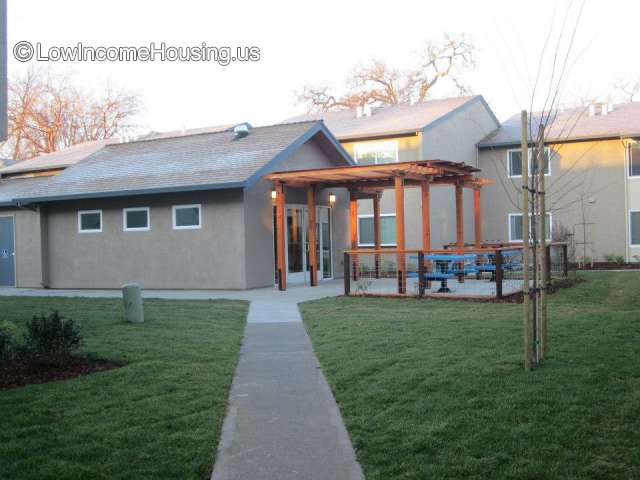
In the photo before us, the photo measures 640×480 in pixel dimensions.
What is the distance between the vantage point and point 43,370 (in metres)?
8.21

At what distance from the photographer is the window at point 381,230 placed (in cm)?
2862

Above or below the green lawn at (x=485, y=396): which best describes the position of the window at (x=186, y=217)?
above

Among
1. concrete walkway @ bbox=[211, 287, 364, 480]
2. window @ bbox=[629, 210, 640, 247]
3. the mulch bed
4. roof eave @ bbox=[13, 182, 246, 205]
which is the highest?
roof eave @ bbox=[13, 182, 246, 205]

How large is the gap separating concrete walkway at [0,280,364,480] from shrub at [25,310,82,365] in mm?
1970

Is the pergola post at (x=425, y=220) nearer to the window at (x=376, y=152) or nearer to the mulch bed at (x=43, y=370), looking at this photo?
the window at (x=376, y=152)

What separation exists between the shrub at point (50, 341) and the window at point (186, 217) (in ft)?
37.0

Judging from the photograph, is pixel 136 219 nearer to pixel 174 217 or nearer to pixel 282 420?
pixel 174 217

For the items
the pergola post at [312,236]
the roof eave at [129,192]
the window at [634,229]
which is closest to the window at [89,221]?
the roof eave at [129,192]

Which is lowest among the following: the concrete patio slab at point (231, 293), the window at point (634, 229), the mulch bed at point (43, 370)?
the mulch bed at point (43, 370)

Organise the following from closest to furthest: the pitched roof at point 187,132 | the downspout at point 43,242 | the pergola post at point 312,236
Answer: the pergola post at point 312,236 < the downspout at point 43,242 < the pitched roof at point 187,132

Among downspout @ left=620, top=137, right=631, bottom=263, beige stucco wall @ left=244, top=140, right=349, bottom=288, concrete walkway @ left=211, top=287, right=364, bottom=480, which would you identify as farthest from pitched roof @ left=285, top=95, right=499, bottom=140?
concrete walkway @ left=211, top=287, right=364, bottom=480

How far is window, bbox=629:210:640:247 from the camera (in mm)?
27703

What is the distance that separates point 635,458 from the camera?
495 centimetres

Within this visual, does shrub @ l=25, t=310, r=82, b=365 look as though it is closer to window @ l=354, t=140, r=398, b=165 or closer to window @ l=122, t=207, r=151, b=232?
window @ l=122, t=207, r=151, b=232
